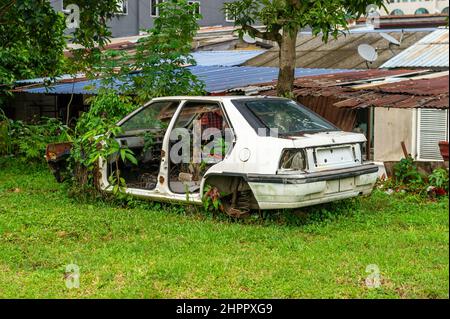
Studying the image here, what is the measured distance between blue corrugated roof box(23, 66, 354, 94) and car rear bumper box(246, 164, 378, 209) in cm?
512

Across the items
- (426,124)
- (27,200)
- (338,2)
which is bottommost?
(27,200)

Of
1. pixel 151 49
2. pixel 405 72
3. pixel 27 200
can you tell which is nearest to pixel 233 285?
pixel 27 200

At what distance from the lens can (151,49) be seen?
9492mm

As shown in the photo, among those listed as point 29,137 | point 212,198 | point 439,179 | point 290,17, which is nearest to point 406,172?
point 439,179

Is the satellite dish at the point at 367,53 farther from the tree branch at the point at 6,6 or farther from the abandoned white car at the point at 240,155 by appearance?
the tree branch at the point at 6,6

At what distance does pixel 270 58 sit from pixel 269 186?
33.6 ft

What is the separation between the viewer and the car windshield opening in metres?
7.09

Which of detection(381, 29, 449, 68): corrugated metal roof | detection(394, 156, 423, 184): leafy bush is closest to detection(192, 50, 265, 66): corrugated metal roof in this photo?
detection(381, 29, 449, 68): corrugated metal roof

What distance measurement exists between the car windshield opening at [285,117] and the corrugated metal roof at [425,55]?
5.34m

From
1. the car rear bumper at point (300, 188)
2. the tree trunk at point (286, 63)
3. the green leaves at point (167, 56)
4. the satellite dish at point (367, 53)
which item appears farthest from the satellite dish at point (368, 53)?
the car rear bumper at point (300, 188)

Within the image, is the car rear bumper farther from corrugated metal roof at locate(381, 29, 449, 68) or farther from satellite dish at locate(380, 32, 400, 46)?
satellite dish at locate(380, 32, 400, 46)

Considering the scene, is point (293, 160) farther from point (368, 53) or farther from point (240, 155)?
point (368, 53)

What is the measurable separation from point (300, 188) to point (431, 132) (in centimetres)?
473

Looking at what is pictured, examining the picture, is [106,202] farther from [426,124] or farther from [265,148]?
[426,124]
